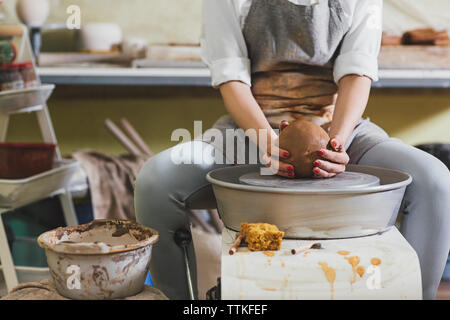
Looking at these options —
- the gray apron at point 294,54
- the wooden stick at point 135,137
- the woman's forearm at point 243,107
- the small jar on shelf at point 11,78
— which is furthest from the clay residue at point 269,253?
the wooden stick at point 135,137

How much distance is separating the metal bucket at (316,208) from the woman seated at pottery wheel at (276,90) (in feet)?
0.57

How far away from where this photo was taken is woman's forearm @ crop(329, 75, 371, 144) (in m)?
1.10

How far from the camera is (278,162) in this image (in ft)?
3.10

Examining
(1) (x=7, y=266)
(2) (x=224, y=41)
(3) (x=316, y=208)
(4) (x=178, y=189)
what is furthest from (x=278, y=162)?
(1) (x=7, y=266)

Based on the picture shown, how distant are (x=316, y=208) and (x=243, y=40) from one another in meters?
0.59

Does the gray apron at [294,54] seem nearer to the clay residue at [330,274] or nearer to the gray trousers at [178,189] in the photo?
the gray trousers at [178,189]

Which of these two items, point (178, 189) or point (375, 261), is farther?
point (178, 189)

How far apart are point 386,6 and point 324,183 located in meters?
2.06

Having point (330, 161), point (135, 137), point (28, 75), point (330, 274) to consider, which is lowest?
point (135, 137)

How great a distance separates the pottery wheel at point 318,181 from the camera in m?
0.84

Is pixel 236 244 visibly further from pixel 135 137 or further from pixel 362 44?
pixel 135 137

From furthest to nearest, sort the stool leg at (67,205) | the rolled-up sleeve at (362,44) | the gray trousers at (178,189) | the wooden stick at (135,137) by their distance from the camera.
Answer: the wooden stick at (135,137) → the stool leg at (67,205) → the rolled-up sleeve at (362,44) → the gray trousers at (178,189)

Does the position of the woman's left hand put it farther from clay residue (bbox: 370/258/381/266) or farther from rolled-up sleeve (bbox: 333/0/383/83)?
rolled-up sleeve (bbox: 333/0/383/83)

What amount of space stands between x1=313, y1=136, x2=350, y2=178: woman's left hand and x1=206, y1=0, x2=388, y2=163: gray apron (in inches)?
9.6
